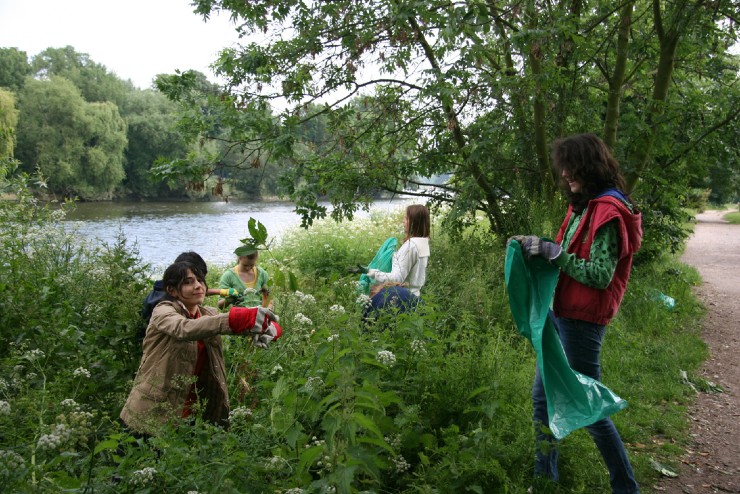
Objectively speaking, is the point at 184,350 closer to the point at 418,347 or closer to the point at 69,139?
the point at 418,347

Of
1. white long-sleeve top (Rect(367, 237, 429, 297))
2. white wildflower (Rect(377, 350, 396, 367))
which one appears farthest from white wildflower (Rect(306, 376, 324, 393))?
white long-sleeve top (Rect(367, 237, 429, 297))

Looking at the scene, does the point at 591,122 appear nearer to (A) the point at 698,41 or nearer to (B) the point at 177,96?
(A) the point at 698,41

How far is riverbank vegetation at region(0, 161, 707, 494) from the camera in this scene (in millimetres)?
2074

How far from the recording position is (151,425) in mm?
2471

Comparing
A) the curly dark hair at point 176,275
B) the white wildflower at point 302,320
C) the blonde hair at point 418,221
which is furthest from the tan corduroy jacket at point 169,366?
the blonde hair at point 418,221

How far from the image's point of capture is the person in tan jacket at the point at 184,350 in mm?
2799

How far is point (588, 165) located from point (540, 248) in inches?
19.9

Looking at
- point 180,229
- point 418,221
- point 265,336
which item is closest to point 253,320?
point 265,336

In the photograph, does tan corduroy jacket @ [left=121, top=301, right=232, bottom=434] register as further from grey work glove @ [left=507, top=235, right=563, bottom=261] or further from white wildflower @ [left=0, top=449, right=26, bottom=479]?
grey work glove @ [left=507, top=235, right=563, bottom=261]

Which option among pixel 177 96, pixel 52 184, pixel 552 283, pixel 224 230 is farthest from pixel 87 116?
pixel 552 283

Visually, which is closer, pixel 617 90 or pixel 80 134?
pixel 617 90

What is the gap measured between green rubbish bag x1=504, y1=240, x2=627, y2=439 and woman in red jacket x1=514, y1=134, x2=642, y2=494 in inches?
2.8

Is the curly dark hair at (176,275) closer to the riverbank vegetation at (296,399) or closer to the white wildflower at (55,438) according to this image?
the riverbank vegetation at (296,399)

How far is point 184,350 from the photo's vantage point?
3.21m
